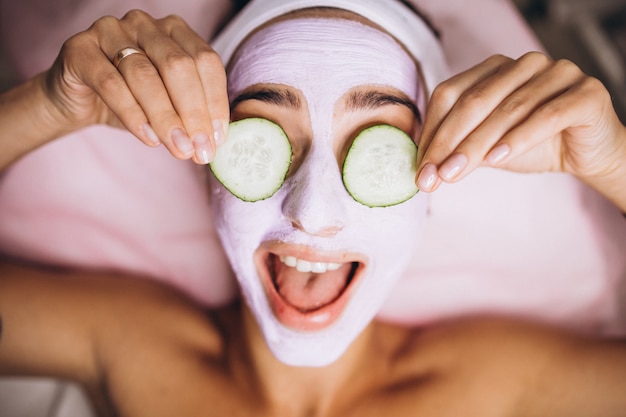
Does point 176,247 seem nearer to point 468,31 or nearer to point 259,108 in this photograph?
point 259,108

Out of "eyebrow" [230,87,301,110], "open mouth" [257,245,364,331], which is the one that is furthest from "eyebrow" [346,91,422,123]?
"open mouth" [257,245,364,331]

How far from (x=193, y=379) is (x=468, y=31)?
1250 millimetres

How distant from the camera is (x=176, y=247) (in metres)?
1.79

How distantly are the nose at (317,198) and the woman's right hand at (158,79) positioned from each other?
228 mm

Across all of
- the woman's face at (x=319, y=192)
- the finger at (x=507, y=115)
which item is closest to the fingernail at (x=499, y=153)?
the finger at (x=507, y=115)

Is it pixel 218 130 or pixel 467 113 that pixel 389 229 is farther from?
pixel 218 130

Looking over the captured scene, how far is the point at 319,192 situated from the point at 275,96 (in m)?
0.24

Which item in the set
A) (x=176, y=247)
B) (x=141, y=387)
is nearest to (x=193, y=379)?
(x=141, y=387)

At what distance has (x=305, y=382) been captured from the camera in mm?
1548

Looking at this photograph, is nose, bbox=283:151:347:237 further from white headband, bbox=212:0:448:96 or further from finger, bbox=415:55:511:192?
white headband, bbox=212:0:448:96

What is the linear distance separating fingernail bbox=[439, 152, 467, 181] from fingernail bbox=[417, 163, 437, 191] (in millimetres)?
18

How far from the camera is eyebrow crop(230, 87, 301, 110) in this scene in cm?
122

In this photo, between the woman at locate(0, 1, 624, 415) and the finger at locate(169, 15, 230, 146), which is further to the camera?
the woman at locate(0, 1, 624, 415)

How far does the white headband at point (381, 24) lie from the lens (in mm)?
1331
